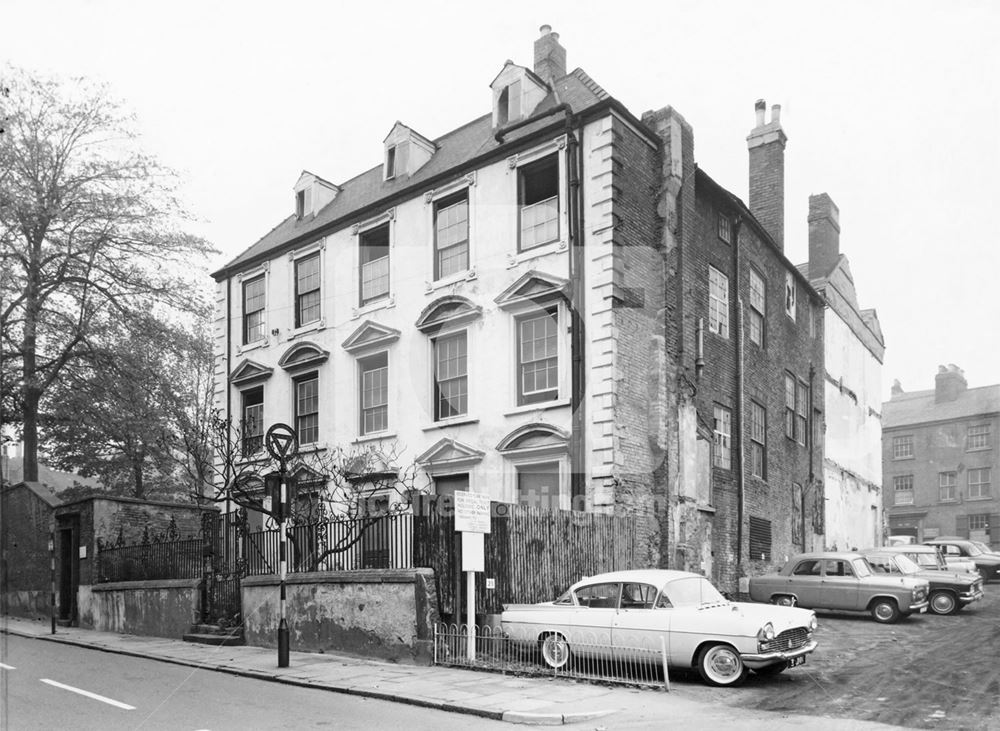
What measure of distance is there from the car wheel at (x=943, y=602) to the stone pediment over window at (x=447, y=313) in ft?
41.8

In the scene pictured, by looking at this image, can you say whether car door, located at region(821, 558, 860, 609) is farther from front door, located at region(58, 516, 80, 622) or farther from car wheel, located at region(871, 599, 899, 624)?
front door, located at region(58, 516, 80, 622)

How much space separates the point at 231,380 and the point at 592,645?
1858 cm

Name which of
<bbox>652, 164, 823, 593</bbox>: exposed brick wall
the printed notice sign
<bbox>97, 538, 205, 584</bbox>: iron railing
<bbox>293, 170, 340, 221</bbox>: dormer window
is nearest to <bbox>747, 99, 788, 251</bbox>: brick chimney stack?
<bbox>652, 164, 823, 593</bbox>: exposed brick wall

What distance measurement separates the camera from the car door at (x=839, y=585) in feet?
65.2

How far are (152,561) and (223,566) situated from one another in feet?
10.8

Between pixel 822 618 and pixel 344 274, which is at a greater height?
pixel 344 274

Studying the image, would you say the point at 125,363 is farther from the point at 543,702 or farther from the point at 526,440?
the point at 543,702

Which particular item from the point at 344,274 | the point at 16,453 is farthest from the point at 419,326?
the point at 16,453

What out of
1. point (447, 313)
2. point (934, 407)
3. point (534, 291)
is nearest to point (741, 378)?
point (534, 291)

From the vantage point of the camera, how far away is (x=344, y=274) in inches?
987

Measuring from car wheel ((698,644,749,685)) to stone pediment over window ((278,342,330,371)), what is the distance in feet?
50.4

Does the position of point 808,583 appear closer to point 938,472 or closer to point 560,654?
point 560,654

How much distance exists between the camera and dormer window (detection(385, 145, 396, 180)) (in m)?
24.8

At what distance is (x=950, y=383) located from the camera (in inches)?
2256
